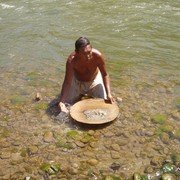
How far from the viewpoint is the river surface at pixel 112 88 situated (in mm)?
4863

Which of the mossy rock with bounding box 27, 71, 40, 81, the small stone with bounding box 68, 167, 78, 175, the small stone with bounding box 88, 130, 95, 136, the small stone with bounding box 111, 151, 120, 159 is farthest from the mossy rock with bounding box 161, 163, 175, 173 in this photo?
the mossy rock with bounding box 27, 71, 40, 81

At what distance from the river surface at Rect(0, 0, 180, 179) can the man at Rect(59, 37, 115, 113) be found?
0.41 m

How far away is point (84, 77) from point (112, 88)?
2.73 ft

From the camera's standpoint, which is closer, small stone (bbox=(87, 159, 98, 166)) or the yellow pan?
small stone (bbox=(87, 159, 98, 166))

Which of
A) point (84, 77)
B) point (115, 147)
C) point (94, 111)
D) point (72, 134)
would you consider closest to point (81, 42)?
point (84, 77)

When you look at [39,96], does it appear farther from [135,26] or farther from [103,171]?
[135,26]

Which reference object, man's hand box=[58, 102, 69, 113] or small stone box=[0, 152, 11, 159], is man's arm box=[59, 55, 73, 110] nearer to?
man's hand box=[58, 102, 69, 113]

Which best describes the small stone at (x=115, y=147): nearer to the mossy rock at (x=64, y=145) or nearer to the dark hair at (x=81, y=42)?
the mossy rock at (x=64, y=145)

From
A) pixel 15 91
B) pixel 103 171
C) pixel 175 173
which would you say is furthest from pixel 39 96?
pixel 175 173

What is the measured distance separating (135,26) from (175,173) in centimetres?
601

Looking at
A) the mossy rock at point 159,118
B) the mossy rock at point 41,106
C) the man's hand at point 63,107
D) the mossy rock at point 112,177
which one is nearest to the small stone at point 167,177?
the mossy rock at point 112,177

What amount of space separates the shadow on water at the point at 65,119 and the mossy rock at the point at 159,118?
0.77 metres

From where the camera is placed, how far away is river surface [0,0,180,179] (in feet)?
16.0

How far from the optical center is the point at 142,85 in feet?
22.4
